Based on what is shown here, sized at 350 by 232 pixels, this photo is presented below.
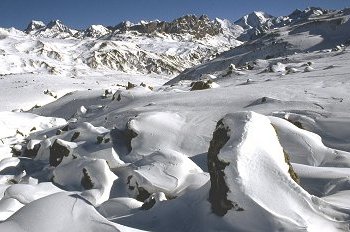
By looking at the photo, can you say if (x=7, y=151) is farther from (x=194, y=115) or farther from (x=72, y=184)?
(x=194, y=115)

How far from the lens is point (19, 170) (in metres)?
14.8

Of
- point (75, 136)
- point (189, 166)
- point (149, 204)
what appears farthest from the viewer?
point (75, 136)

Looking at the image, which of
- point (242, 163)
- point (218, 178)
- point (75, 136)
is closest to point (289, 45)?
point (75, 136)

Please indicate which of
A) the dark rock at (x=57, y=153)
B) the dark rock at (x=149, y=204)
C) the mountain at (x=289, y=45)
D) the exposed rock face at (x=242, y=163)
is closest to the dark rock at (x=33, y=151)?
the dark rock at (x=57, y=153)

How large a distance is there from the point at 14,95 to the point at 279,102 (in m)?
28.9

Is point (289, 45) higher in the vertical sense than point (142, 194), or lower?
higher

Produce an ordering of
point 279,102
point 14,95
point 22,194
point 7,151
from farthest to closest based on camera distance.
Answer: point 14,95
point 7,151
point 279,102
point 22,194

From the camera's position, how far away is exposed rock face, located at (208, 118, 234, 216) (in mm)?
7656

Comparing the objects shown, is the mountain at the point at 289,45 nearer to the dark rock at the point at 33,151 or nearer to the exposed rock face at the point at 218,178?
the dark rock at the point at 33,151

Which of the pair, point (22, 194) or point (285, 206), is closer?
point (285, 206)

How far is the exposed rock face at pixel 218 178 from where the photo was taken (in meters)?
7.66

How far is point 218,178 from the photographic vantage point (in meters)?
7.95

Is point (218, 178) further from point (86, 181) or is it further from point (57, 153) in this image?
point (57, 153)

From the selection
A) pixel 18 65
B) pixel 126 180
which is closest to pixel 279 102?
pixel 126 180
